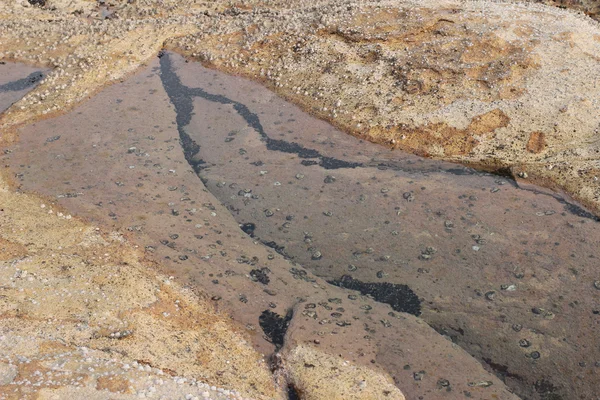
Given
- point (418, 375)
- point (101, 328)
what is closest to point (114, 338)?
point (101, 328)

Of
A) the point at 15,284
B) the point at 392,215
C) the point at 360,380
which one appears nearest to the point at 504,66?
the point at 392,215

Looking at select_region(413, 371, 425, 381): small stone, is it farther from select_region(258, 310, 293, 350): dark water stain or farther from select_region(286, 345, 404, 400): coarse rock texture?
select_region(258, 310, 293, 350): dark water stain

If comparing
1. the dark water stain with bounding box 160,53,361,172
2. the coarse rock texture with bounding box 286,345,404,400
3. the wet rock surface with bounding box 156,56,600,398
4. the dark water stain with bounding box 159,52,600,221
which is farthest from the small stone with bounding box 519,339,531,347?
the dark water stain with bounding box 160,53,361,172

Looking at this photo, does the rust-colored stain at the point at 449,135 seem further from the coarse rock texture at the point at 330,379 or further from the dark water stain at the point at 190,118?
the coarse rock texture at the point at 330,379

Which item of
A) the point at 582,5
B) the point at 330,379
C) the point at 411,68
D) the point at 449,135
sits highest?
the point at 582,5

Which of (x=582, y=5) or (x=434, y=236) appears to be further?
(x=582, y=5)

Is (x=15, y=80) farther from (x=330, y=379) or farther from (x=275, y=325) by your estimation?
(x=330, y=379)

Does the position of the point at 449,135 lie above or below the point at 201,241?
above
